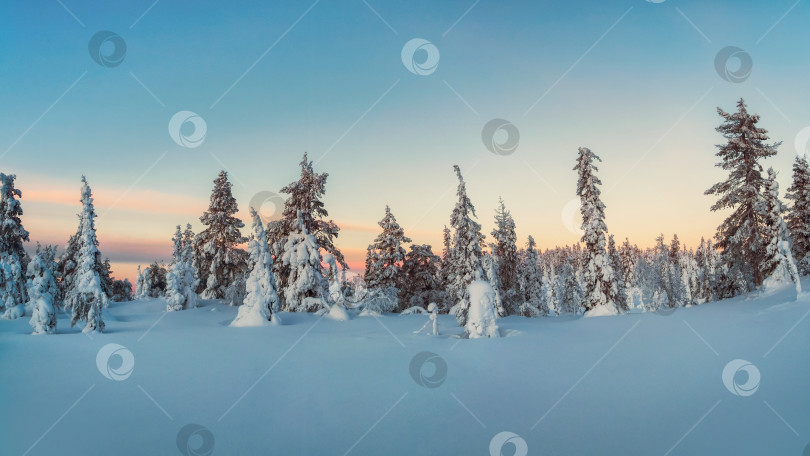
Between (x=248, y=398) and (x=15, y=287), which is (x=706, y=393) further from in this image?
(x=15, y=287)

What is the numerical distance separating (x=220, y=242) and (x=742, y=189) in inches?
1539

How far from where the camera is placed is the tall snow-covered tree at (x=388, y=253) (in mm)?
35875

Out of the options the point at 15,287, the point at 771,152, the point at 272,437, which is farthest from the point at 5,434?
the point at 771,152

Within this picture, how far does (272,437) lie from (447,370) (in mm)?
5129

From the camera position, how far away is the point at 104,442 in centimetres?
686

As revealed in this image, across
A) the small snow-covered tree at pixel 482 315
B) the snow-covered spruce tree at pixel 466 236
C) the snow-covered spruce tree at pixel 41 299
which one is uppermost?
the snow-covered spruce tree at pixel 466 236

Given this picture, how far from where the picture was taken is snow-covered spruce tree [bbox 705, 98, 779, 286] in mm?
23891

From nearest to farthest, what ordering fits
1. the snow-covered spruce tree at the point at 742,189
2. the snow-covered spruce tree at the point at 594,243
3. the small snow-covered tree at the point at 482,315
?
the small snow-covered tree at the point at 482,315 < the snow-covered spruce tree at the point at 742,189 < the snow-covered spruce tree at the point at 594,243

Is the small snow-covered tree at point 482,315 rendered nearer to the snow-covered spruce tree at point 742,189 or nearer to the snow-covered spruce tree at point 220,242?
the snow-covered spruce tree at point 742,189

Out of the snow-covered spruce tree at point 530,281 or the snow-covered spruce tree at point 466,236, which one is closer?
the snow-covered spruce tree at point 466,236

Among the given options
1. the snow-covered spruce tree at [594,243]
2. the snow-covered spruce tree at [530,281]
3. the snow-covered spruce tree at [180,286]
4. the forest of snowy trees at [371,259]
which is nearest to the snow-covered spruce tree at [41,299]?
the forest of snowy trees at [371,259]

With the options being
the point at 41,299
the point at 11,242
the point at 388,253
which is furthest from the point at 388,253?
the point at 11,242

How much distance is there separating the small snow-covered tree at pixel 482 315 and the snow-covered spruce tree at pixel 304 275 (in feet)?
40.7

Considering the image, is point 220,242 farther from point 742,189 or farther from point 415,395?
point 742,189
